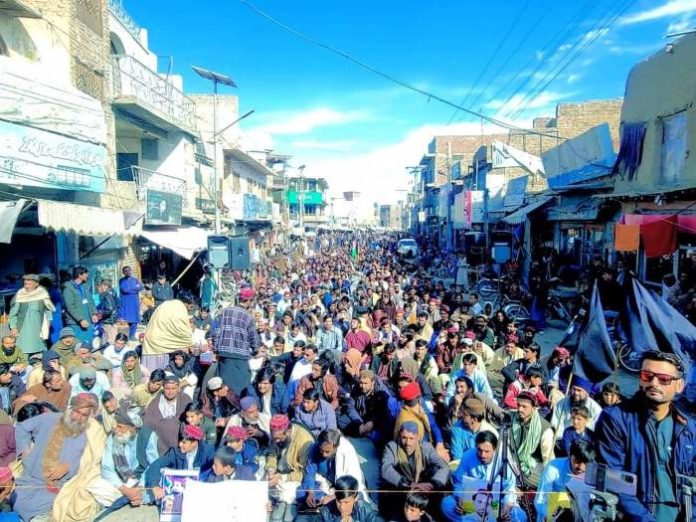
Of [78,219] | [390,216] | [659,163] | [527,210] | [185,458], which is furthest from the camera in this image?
[390,216]

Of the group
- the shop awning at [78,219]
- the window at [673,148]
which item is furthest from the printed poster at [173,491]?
the window at [673,148]

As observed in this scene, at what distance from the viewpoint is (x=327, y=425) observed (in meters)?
5.73

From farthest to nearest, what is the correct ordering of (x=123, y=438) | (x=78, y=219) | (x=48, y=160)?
(x=48, y=160)
(x=78, y=219)
(x=123, y=438)

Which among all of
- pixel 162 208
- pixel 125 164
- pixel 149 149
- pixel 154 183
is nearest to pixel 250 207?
pixel 149 149

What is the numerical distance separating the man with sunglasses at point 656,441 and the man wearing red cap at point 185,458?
338 cm

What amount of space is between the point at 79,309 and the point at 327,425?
551 cm

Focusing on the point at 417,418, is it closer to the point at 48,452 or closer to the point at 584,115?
the point at 48,452

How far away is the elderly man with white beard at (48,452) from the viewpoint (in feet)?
14.9

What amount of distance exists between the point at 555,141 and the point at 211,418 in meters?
29.2

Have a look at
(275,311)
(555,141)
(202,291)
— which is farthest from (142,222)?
(555,141)

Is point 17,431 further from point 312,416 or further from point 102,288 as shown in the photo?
point 102,288

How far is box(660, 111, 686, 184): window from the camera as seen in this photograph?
11.3 meters

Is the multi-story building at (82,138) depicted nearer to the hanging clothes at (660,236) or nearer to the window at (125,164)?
the window at (125,164)

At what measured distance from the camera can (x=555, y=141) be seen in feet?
99.7
